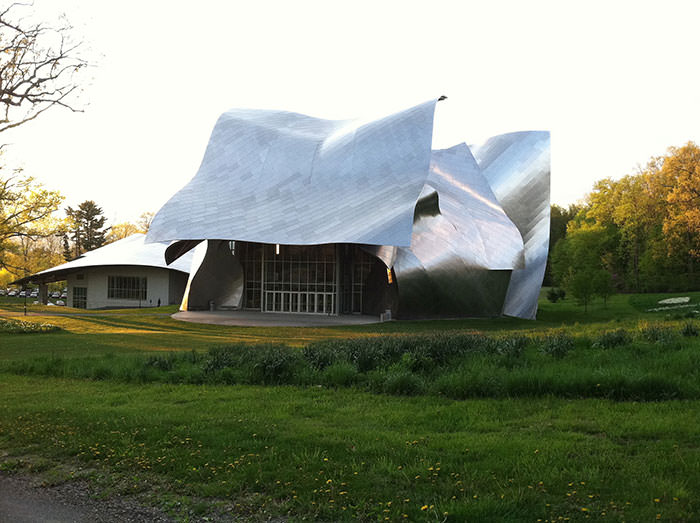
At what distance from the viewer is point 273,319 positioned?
31.3 m

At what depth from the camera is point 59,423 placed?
7.62 meters

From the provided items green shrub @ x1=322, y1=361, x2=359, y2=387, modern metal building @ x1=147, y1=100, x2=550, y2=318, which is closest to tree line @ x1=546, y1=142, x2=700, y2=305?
modern metal building @ x1=147, y1=100, x2=550, y2=318

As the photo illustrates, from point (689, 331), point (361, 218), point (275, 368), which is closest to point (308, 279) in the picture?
point (361, 218)

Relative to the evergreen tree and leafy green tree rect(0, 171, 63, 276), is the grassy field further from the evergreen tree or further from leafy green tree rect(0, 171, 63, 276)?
the evergreen tree

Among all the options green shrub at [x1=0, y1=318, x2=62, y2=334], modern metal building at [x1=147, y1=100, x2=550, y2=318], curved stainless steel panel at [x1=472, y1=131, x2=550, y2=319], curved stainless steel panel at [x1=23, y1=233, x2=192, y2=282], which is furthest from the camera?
curved stainless steel panel at [x1=23, y1=233, x2=192, y2=282]

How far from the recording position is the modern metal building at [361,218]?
99.0 ft

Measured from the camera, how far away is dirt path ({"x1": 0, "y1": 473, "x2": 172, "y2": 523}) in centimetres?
493

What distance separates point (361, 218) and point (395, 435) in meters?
22.7

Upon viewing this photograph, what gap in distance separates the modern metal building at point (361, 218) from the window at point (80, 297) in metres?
18.6

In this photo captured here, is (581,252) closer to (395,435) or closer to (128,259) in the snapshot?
(128,259)

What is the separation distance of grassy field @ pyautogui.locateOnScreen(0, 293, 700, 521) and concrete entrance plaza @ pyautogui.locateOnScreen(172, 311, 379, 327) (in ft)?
56.2

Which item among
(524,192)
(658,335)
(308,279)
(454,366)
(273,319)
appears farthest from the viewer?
(524,192)

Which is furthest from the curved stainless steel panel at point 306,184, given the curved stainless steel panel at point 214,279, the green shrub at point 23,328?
the green shrub at point 23,328

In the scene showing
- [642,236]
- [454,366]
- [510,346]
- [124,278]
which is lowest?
[454,366]
